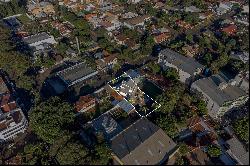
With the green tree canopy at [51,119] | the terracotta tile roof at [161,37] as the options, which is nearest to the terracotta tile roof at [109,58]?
the terracotta tile roof at [161,37]

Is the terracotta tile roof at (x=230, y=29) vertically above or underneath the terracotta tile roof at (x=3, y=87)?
above

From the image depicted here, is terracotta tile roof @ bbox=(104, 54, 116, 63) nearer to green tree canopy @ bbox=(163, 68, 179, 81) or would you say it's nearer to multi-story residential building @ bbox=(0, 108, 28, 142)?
green tree canopy @ bbox=(163, 68, 179, 81)

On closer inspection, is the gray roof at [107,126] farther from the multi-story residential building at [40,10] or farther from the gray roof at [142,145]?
the multi-story residential building at [40,10]

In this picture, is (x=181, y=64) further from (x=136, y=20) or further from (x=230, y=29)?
(x=136, y=20)

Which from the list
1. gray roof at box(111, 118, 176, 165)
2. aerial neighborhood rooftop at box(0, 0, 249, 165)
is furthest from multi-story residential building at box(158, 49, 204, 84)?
gray roof at box(111, 118, 176, 165)

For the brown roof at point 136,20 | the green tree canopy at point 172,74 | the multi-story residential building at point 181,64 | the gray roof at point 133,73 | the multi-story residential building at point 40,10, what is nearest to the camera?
the multi-story residential building at point 181,64
